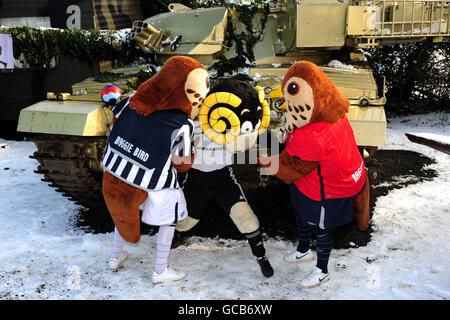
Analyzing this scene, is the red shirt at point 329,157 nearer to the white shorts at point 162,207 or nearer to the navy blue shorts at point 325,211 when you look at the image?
the navy blue shorts at point 325,211

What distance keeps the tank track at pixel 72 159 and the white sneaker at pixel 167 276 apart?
135cm

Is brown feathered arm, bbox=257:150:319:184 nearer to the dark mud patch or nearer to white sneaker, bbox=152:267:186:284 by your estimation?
the dark mud patch

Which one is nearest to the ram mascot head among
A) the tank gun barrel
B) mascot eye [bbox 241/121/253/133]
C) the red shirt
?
mascot eye [bbox 241/121/253/133]

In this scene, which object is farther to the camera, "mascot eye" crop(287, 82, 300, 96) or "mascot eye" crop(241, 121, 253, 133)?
"mascot eye" crop(241, 121, 253, 133)

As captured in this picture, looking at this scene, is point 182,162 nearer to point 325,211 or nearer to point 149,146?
point 149,146

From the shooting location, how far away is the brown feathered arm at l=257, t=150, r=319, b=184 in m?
3.06

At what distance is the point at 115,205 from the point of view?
3.20 m

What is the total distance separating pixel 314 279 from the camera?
3332 millimetres

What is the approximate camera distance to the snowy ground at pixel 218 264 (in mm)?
3322

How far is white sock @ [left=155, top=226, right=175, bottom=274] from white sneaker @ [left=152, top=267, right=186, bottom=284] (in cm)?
3

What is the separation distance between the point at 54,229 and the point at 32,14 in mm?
8139

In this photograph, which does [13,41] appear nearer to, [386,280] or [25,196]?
[25,196]

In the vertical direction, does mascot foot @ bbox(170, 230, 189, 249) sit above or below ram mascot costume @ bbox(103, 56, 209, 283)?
below

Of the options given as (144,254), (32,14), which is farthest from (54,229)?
(32,14)
